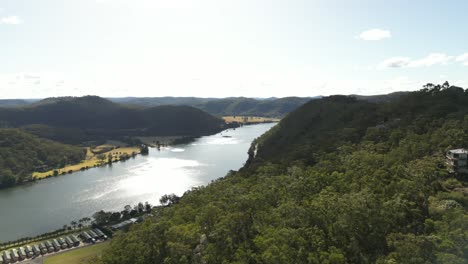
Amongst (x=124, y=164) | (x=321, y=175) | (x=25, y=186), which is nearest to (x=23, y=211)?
(x=25, y=186)

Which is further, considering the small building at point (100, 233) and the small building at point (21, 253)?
the small building at point (100, 233)

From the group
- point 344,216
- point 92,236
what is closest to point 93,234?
point 92,236

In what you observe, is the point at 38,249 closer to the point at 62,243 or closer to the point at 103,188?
the point at 62,243

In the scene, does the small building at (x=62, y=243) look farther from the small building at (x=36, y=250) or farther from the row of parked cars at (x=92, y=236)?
the small building at (x=36, y=250)

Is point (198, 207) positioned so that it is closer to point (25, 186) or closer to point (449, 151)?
point (449, 151)

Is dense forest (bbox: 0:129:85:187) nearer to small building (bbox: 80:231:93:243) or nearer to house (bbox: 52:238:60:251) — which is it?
small building (bbox: 80:231:93:243)

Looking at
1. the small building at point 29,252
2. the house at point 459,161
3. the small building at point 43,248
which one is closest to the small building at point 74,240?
the small building at point 43,248

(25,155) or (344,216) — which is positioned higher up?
(344,216)
